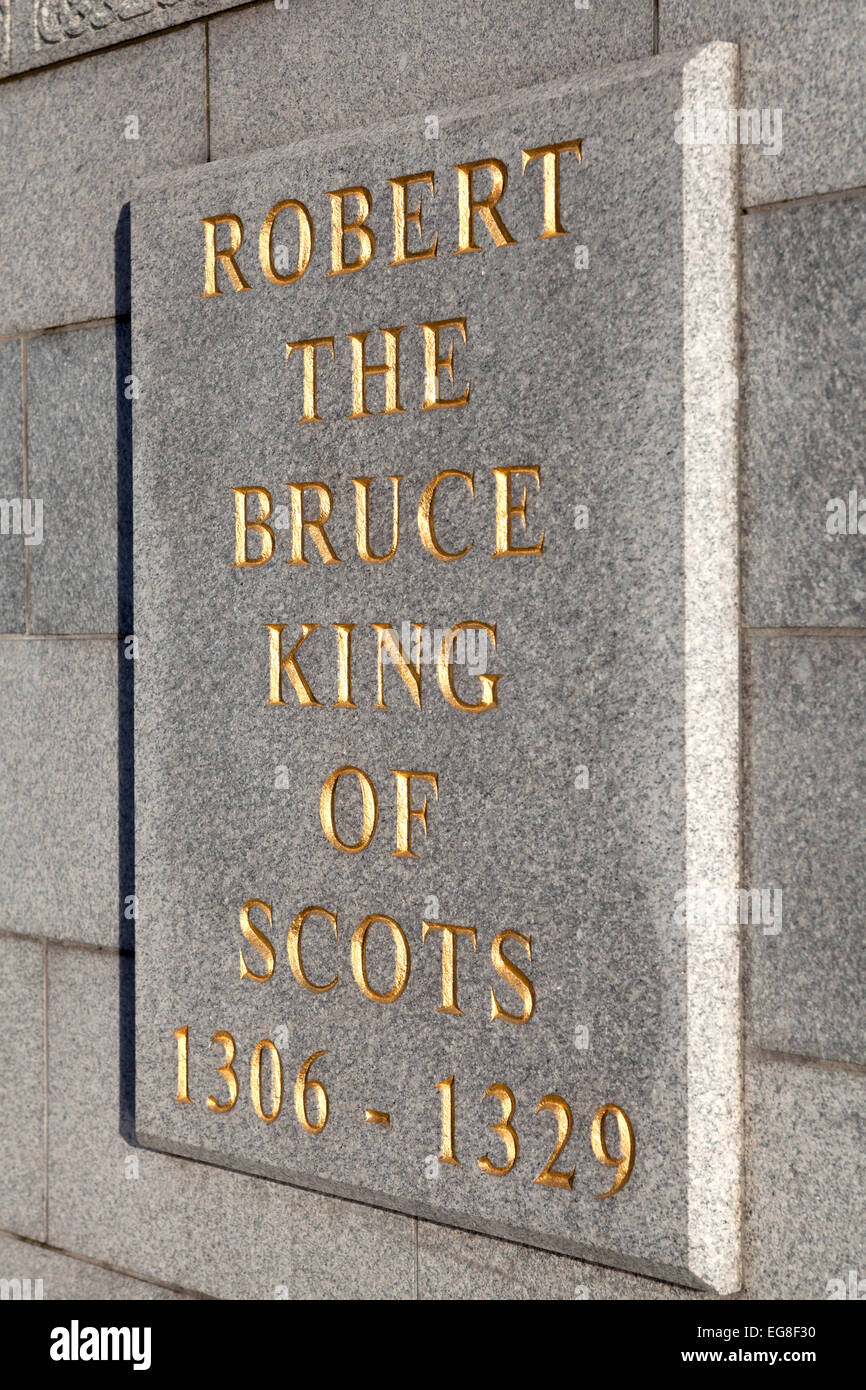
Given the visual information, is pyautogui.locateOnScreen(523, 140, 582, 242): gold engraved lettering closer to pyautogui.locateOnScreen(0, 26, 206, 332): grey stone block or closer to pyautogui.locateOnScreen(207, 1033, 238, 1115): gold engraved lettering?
pyautogui.locateOnScreen(0, 26, 206, 332): grey stone block

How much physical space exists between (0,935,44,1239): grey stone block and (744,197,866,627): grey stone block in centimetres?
400

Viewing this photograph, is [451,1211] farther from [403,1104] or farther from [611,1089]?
[611,1089]

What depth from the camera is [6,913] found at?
712 cm

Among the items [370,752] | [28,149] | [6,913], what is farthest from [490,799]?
[28,149]

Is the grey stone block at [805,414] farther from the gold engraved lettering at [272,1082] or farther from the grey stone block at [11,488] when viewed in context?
the grey stone block at [11,488]

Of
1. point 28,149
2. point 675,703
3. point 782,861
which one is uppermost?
point 28,149

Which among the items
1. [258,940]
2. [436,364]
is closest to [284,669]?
[258,940]

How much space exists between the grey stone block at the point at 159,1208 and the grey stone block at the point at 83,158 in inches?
119

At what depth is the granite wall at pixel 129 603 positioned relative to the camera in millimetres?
4633

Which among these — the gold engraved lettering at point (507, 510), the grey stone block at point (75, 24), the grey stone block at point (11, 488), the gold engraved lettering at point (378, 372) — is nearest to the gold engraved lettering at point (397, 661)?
the gold engraved lettering at point (507, 510)

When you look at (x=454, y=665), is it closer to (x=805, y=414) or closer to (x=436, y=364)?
(x=436, y=364)

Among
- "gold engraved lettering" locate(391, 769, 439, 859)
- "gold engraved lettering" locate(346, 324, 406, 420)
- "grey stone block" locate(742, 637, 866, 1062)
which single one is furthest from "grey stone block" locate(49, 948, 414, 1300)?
"gold engraved lettering" locate(346, 324, 406, 420)

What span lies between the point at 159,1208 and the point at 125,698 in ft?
7.28

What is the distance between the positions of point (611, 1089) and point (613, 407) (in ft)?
7.26
